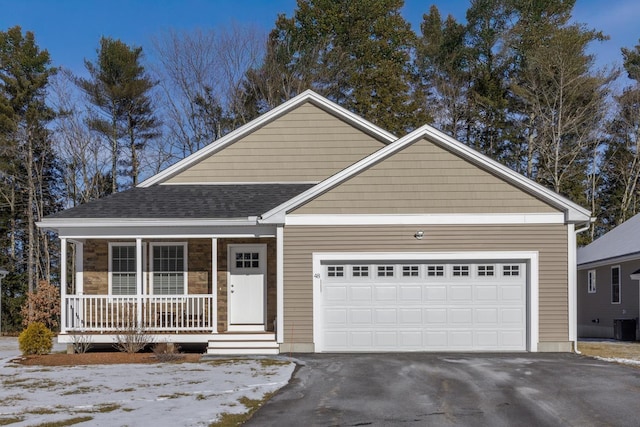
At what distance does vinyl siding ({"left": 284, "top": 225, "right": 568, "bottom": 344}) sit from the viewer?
54.1 feet

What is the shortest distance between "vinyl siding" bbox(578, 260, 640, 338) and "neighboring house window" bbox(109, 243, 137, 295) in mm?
15341

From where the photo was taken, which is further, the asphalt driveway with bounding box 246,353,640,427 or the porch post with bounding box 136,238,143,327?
the porch post with bounding box 136,238,143,327

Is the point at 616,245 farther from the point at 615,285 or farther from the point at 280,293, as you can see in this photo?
the point at 280,293

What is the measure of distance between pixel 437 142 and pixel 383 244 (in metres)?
2.64

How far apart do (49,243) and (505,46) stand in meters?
25.5

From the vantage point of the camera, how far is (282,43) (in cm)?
3656

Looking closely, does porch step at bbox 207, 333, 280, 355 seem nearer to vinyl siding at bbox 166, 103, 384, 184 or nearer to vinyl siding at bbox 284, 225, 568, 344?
vinyl siding at bbox 284, 225, 568, 344

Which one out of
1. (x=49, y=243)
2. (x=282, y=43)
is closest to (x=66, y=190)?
(x=49, y=243)

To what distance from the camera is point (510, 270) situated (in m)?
16.7

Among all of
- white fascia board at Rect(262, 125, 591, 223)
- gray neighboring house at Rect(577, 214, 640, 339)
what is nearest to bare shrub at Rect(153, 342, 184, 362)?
white fascia board at Rect(262, 125, 591, 223)

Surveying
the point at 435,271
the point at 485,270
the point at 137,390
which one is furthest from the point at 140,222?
the point at 485,270

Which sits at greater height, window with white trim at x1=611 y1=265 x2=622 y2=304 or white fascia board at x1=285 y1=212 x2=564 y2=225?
white fascia board at x1=285 y1=212 x2=564 y2=225

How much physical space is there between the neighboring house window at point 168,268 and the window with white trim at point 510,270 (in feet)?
25.8

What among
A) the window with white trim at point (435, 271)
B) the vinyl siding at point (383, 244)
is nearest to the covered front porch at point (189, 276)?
the vinyl siding at point (383, 244)
